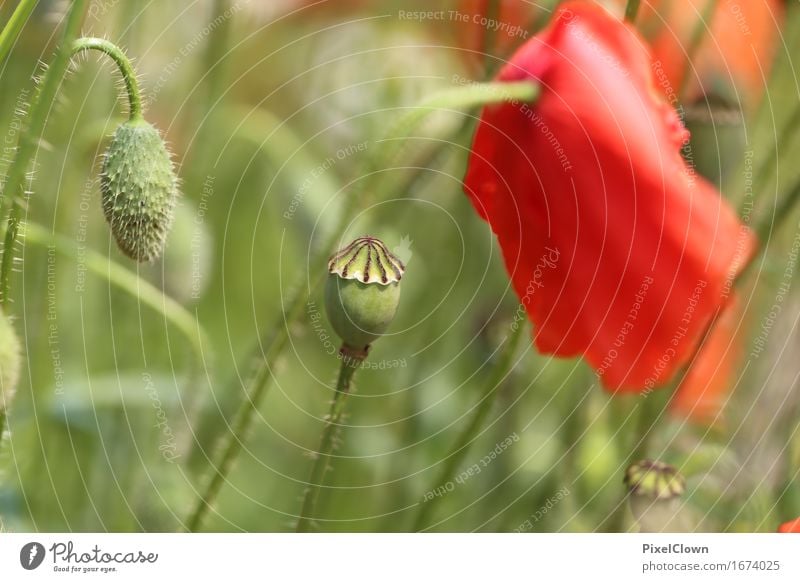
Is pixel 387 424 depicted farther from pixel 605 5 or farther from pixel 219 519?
pixel 605 5

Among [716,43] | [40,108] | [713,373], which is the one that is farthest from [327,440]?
[716,43]

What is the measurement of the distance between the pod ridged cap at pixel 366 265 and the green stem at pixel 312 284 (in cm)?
7

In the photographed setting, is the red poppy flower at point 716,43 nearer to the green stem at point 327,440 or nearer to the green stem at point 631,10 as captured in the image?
the green stem at point 631,10

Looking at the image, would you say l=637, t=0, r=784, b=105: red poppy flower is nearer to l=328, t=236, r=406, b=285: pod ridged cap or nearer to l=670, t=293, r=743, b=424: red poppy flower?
l=670, t=293, r=743, b=424: red poppy flower

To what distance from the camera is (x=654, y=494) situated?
2.45ft

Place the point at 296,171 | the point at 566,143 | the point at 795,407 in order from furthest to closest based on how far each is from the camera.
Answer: the point at 795,407, the point at 296,171, the point at 566,143

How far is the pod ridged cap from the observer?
572 millimetres

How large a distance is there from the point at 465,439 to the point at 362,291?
0.84 feet

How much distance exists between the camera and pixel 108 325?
83 cm

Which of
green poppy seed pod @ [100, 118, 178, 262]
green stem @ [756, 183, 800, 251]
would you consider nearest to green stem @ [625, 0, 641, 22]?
green stem @ [756, 183, 800, 251]

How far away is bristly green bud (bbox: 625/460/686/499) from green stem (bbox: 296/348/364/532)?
0.23 metres

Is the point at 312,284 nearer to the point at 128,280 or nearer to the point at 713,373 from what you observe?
the point at 128,280
